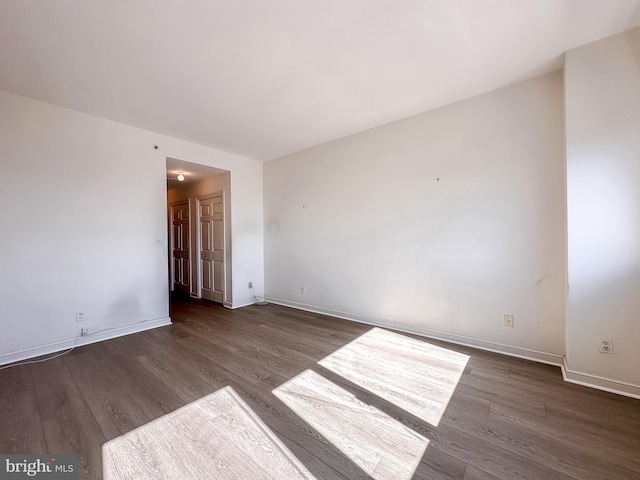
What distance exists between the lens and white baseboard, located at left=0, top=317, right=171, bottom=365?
260cm

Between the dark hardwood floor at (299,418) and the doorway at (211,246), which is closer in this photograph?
the dark hardwood floor at (299,418)

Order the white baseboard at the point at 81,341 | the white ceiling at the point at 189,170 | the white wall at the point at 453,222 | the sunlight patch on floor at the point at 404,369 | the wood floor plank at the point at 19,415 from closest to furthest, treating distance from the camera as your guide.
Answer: the wood floor plank at the point at 19,415
the sunlight patch on floor at the point at 404,369
the white wall at the point at 453,222
the white baseboard at the point at 81,341
the white ceiling at the point at 189,170

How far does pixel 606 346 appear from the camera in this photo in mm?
2002

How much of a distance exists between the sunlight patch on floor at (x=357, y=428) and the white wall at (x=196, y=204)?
2.98 m

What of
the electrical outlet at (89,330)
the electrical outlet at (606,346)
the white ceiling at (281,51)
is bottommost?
the electrical outlet at (89,330)

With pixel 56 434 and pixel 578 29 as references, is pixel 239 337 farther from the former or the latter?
pixel 578 29

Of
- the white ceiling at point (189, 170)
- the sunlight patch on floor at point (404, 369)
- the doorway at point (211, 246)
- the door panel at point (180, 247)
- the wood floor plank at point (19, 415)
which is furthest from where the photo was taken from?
the door panel at point (180, 247)

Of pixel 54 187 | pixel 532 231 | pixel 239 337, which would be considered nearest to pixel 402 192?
pixel 532 231

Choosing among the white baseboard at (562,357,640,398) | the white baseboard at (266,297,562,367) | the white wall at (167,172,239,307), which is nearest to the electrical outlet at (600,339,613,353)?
the white baseboard at (562,357,640,398)

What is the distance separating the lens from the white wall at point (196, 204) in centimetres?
465

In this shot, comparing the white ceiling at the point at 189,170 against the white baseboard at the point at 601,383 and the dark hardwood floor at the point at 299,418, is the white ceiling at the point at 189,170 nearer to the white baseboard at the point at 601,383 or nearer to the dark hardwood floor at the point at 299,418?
the dark hardwood floor at the point at 299,418

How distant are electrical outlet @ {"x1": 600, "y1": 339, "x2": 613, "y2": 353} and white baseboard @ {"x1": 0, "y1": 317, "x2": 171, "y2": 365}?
4.79 meters

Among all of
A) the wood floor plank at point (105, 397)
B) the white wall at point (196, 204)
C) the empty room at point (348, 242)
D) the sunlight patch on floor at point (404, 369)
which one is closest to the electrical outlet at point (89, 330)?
the empty room at point (348, 242)

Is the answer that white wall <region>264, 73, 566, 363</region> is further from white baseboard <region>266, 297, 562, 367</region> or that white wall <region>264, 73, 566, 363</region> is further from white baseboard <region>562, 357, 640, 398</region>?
white baseboard <region>562, 357, 640, 398</region>
